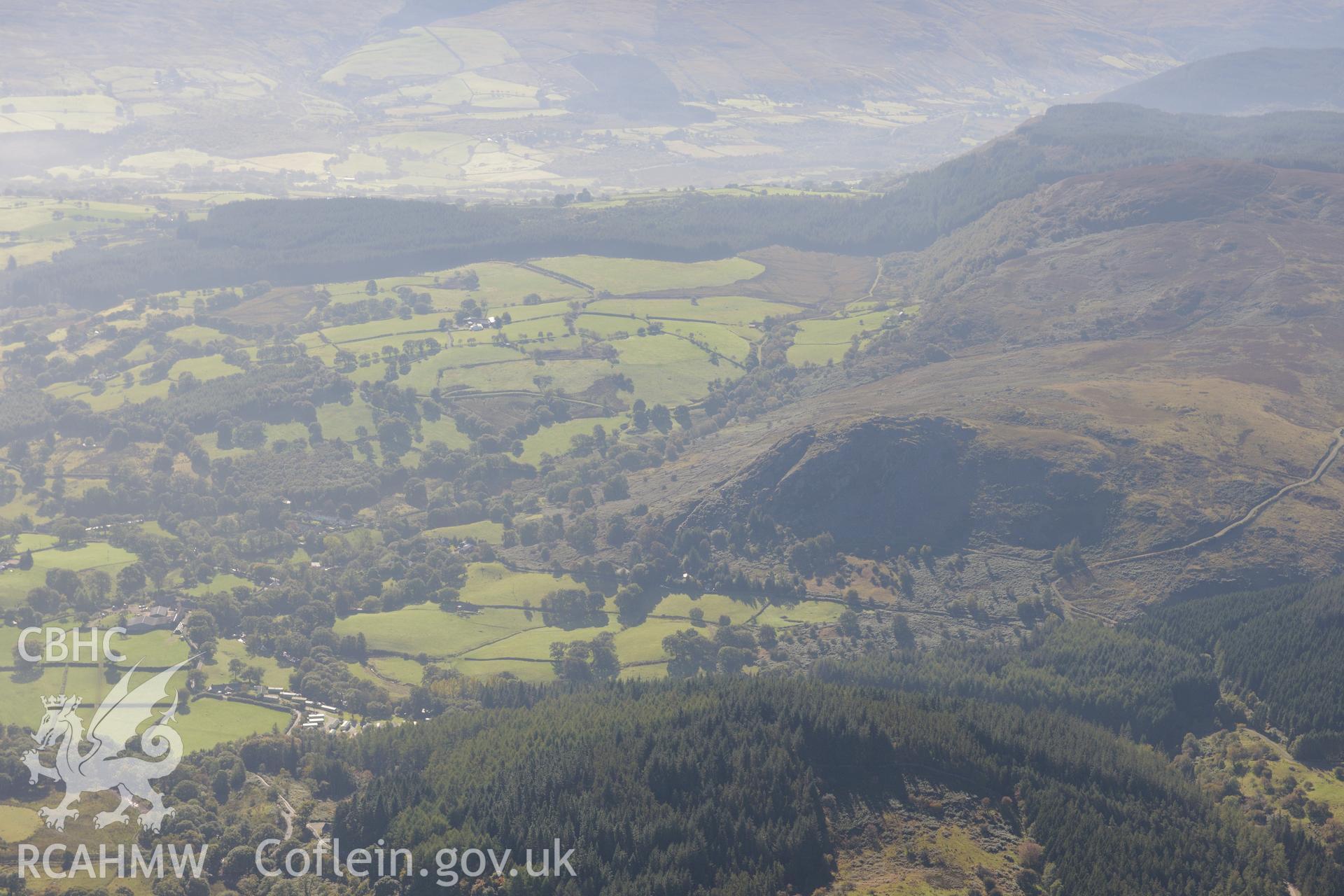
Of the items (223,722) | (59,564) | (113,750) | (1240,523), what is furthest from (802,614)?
(59,564)

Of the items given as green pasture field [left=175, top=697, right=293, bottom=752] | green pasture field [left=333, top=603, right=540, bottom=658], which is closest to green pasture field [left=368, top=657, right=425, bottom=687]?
green pasture field [left=333, top=603, right=540, bottom=658]

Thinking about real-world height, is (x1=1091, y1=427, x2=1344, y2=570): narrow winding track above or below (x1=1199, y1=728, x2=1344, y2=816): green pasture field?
above

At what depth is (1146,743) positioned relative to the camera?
5477 inches

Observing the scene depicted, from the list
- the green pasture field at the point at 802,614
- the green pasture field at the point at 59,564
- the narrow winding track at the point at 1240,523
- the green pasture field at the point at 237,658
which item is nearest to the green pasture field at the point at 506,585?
the green pasture field at the point at 802,614

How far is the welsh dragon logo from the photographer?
121m

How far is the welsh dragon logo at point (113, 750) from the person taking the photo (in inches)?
4761

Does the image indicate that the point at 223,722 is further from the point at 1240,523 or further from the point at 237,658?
the point at 1240,523

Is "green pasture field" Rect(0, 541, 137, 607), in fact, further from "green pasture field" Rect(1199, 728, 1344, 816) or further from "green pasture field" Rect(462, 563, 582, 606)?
"green pasture field" Rect(1199, 728, 1344, 816)

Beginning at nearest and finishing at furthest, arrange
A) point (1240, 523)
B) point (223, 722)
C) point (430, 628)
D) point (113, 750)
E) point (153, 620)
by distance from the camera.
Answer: point (113, 750) → point (223, 722) → point (153, 620) → point (430, 628) → point (1240, 523)

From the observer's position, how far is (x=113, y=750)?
438ft

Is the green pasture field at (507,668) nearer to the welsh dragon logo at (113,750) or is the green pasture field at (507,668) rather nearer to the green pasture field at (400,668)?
the green pasture field at (400,668)

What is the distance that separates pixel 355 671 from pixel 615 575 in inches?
1639

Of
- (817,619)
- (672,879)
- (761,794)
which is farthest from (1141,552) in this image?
(672,879)

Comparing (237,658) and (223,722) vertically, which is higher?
(237,658)
